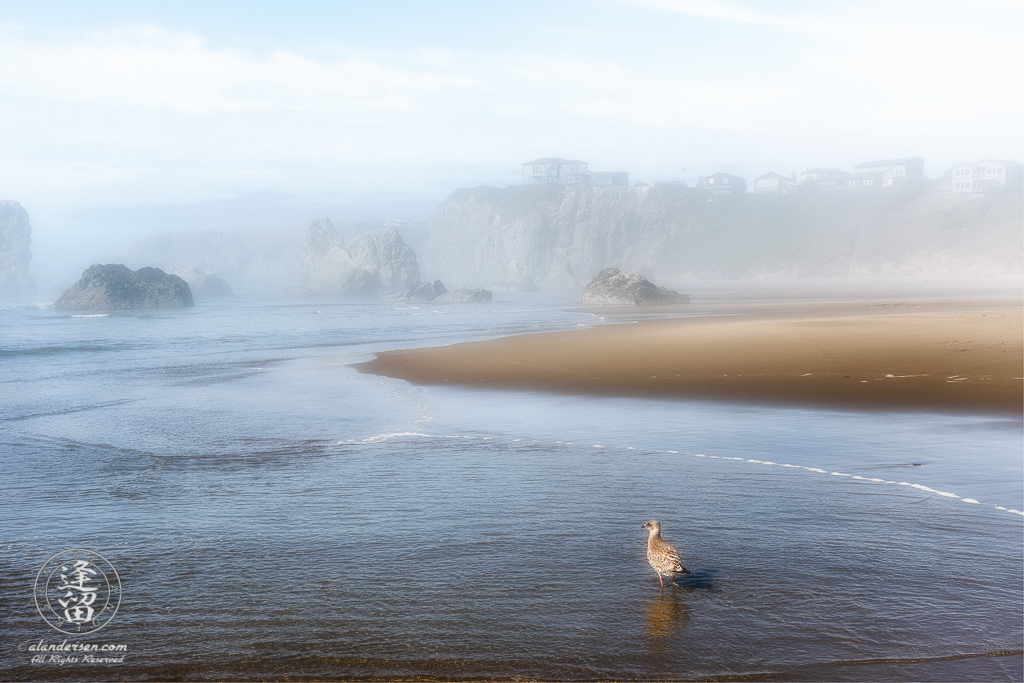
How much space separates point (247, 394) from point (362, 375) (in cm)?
419

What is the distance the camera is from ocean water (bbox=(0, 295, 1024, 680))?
17.9 feet

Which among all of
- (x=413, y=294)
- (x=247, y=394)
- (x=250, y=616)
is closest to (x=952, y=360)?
(x=247, y=394)

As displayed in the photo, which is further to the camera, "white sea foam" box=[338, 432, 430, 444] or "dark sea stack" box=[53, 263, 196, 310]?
"dark sea stack" box=[53, 263, 196, 310]

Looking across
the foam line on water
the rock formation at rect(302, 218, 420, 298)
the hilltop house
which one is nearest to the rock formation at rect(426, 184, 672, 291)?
the rock formation at rect(302, 218, 420, 298)

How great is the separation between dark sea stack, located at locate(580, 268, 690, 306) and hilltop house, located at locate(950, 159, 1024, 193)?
140 m

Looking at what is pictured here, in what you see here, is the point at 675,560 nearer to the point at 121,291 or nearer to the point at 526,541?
the point at 526,541

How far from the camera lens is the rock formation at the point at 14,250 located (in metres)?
166

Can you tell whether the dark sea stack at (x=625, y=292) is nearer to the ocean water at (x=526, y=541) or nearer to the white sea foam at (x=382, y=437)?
the ocean water at (x=526, y=541)

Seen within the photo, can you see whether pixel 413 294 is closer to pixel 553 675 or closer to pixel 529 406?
pixel 529 406

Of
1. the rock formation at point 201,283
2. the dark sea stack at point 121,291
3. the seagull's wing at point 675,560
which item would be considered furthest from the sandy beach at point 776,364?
the rock formation at point 201,283

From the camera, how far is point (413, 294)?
9925cm

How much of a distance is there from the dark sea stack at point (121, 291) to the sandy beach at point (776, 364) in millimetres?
67513

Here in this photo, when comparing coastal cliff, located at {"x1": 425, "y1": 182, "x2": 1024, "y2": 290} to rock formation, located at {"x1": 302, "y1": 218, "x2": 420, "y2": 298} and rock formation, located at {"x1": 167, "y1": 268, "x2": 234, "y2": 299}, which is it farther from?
rock formation, located at {"x1": 167, "y1": 268, "x2": 234, "y2": 299}

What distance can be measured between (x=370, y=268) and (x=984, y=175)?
142841 mm
